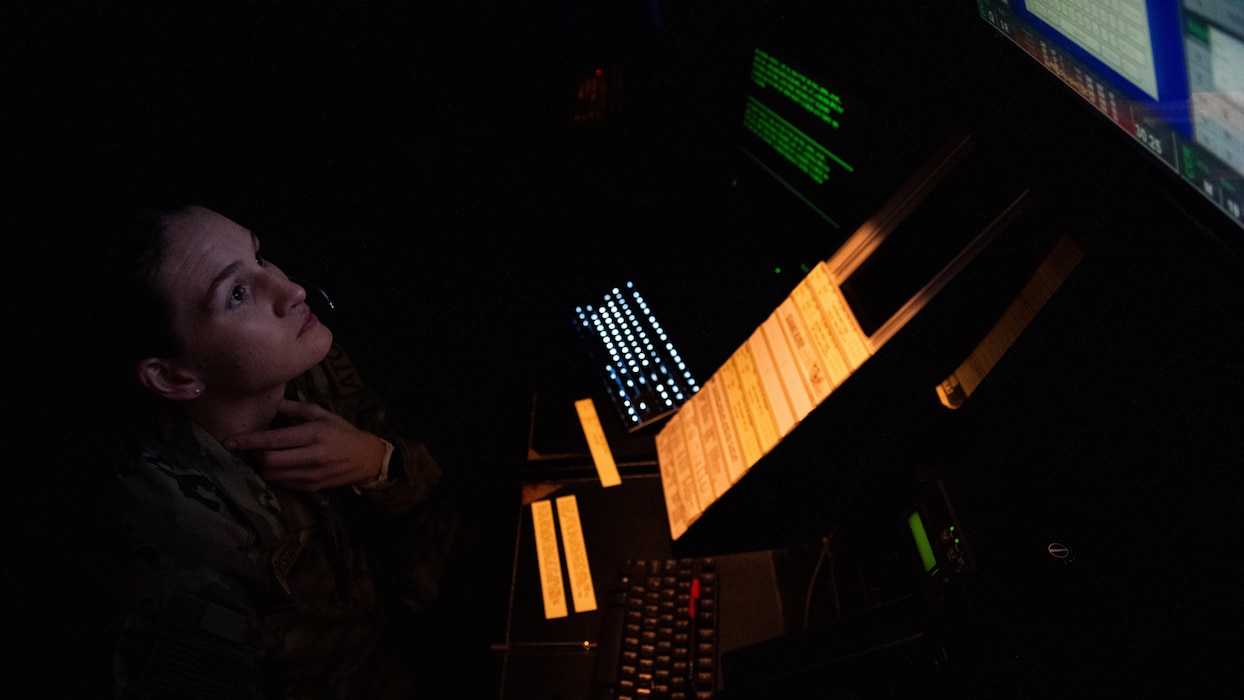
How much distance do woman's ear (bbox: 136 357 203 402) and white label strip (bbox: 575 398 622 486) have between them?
0.64m

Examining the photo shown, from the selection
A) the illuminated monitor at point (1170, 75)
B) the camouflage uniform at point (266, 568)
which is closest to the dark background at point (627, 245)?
the illuminated monitor at point (1170, 75)

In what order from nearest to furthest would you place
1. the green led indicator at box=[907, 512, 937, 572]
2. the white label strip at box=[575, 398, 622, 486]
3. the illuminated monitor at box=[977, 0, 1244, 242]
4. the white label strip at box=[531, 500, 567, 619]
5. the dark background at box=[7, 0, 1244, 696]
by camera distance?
the illuminated monitor at box=[977, 0, 1244, 242] → the dark background at box=[7, 0, 1244, 696] → the green led indicator at box=[907, 512, 937, 572] → the white label strip at box=[531, 500, 567, 619] → the white label strip at box=[575, 398, 622, 486]

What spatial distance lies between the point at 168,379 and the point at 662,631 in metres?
0.82

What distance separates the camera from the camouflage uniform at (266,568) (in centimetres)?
87

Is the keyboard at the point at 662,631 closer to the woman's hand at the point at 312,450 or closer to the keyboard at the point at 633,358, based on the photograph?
the keyboard at the point at 633,358

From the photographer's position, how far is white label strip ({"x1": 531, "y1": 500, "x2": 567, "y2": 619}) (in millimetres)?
1058

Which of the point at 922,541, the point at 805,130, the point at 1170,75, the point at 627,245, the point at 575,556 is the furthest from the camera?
the point at 627,245

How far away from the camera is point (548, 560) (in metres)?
1.11

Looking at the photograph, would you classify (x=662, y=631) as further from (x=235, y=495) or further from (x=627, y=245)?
(x=627, y=245)

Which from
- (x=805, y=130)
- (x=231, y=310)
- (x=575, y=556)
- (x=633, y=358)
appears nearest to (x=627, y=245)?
(x=633, y=358)

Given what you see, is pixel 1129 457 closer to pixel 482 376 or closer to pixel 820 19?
pixel 820 19

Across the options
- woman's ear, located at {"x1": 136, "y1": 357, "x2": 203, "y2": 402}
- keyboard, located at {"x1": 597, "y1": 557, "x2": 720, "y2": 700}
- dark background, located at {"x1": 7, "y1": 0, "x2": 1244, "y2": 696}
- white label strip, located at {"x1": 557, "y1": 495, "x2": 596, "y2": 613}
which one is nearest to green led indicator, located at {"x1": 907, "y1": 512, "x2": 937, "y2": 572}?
dark background, located at {"x1": 7, "y1": 0, "x2": 1244, "y2": 696}

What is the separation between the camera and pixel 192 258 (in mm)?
929

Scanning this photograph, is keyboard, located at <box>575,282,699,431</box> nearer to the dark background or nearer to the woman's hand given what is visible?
the dark background
